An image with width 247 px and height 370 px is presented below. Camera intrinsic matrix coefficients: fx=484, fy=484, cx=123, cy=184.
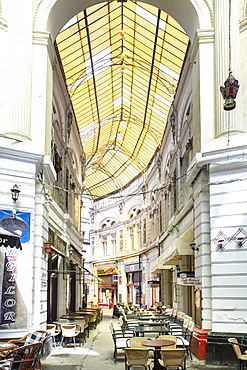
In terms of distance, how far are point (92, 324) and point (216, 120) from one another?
14.4 metres

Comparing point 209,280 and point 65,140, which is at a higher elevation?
point 65,140

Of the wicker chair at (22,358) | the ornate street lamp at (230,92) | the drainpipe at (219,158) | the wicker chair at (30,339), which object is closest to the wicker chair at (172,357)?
the wicker chair at (22,358)

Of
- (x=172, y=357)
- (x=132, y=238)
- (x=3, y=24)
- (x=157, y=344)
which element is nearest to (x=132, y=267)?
(x=132, y=238)

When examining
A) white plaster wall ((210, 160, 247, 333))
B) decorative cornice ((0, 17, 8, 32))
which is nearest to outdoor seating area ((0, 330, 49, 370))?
white plaster wall ((210, 160, 247, 333))

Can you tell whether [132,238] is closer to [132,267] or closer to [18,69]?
[132,267]

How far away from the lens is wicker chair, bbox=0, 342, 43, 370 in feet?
29.5

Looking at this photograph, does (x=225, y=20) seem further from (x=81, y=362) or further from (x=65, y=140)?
(x=65, y=140)

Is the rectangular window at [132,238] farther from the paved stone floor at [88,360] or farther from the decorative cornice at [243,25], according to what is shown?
the decorative cornice at [243,25]

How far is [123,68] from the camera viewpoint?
2658cm

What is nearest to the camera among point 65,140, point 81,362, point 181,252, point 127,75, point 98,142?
point 81,362

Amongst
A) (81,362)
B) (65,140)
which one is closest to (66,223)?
(65,140)

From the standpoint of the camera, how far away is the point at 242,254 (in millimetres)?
11906

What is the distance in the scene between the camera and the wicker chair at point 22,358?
29.5 feet

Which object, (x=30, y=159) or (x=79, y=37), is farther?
(x=79, y=37)
